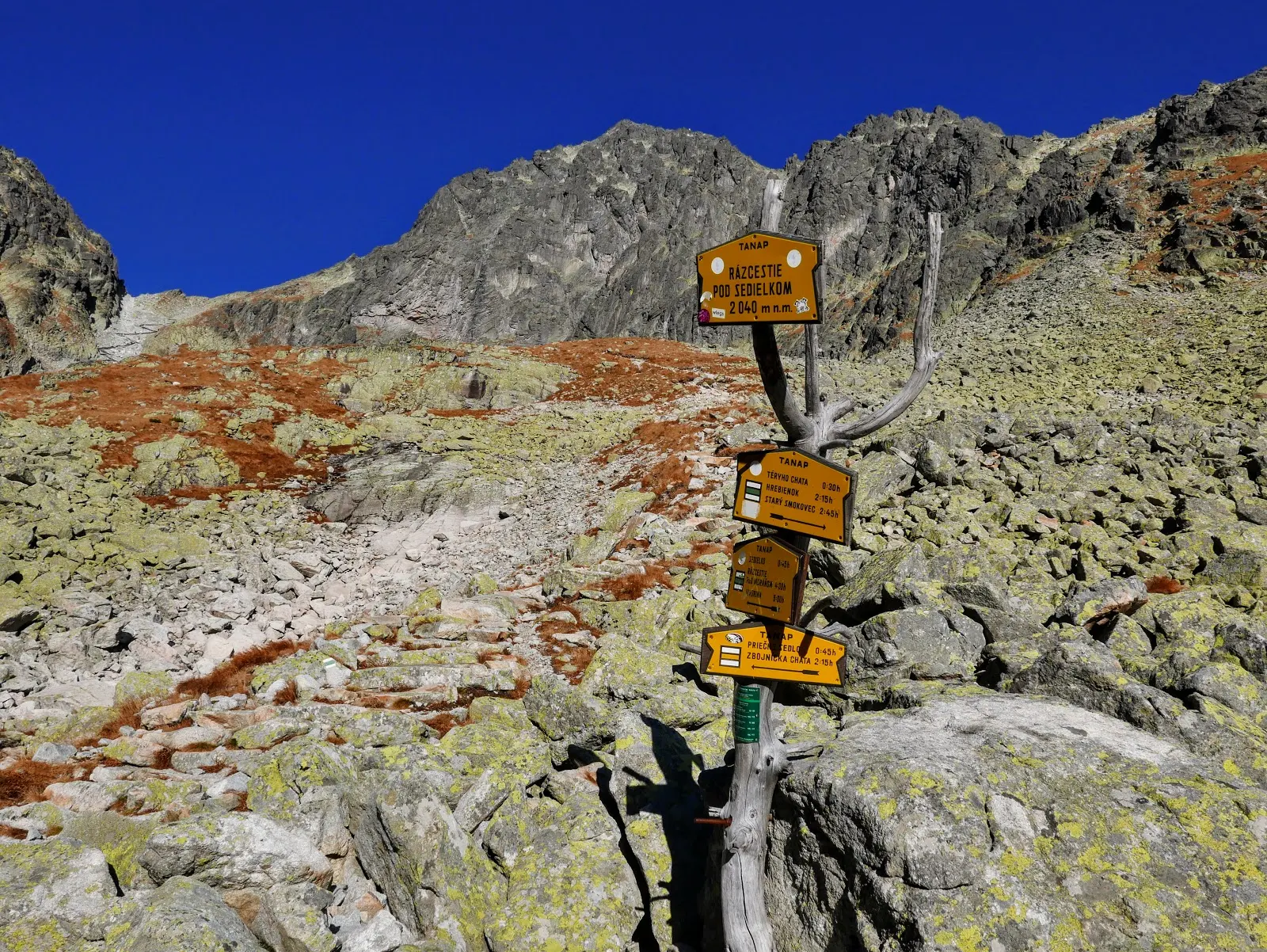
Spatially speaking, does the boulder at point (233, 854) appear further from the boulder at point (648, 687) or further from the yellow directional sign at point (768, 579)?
the yellow directional sign at point (768, 579)

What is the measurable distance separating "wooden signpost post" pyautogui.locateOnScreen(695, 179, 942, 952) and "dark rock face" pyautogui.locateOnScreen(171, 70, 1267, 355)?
65361 mm

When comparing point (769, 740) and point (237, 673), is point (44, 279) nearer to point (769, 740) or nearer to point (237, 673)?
point (237, 673)

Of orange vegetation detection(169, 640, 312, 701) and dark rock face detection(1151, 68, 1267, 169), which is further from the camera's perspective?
dark rock face detection(1151, 68, 1267, 169)

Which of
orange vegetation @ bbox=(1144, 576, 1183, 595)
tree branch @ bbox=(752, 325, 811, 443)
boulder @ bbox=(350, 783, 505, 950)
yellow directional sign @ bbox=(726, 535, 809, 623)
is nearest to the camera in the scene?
tree branch @ bbox=(752, 325, 811, 443)

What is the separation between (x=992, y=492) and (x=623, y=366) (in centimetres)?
3278

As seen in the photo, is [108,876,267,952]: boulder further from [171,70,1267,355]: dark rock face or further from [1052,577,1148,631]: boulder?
[171,70,1267,355]: dark rock face

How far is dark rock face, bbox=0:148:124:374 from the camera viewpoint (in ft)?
269

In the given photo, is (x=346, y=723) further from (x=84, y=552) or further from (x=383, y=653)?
(x=84, y=552)

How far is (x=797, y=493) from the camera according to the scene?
16.8ft

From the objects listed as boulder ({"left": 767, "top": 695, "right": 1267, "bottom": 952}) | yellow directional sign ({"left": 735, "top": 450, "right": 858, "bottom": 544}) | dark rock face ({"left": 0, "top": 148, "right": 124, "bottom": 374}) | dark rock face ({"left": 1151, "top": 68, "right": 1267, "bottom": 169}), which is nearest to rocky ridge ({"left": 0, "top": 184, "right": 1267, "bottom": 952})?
boulder ({"left": 767, "top": 695, "right": 1267, "bottom": 952})

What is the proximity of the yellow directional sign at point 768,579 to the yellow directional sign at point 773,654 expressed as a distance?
0.14 metres

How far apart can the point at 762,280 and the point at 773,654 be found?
2856 mm

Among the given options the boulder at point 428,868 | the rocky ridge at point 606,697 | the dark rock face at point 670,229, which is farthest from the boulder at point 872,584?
the dark rock face at point 670,229

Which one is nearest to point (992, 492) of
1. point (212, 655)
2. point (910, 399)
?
point (910, 399)
